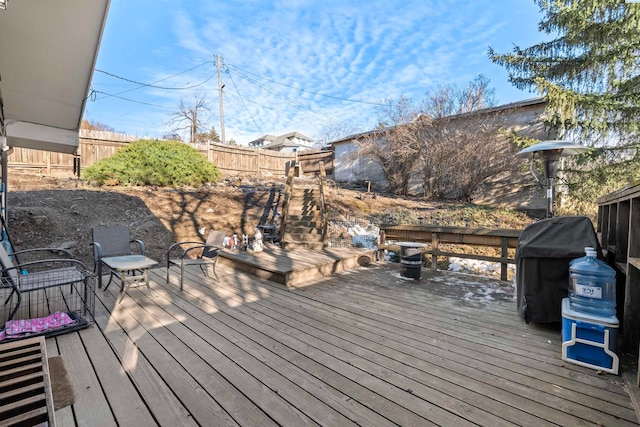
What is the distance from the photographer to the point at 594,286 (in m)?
2.14

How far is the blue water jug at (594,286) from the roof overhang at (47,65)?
4.05 metres

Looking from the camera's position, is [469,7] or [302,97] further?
[302,97]

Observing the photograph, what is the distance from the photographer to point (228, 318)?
113 inches

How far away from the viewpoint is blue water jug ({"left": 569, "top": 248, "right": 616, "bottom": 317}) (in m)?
2.13

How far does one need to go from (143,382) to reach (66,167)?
11515 millimetres

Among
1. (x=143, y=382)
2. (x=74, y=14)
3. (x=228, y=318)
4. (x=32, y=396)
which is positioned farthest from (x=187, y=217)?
(x=32, y=396)

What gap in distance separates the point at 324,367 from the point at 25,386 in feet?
5.15

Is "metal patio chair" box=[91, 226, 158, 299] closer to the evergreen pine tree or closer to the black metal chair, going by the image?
the black metal chair

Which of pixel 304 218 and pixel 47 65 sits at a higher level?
pixel 47 65

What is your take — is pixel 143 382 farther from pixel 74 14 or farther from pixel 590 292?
pixel 590 292

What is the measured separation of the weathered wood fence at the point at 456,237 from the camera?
4125mm

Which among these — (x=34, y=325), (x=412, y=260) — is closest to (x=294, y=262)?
(x=412, y=260)

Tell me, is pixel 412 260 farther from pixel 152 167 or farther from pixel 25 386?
pixel 152 167

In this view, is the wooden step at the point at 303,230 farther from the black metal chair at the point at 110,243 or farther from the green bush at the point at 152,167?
the green bush at the point at 152,167
